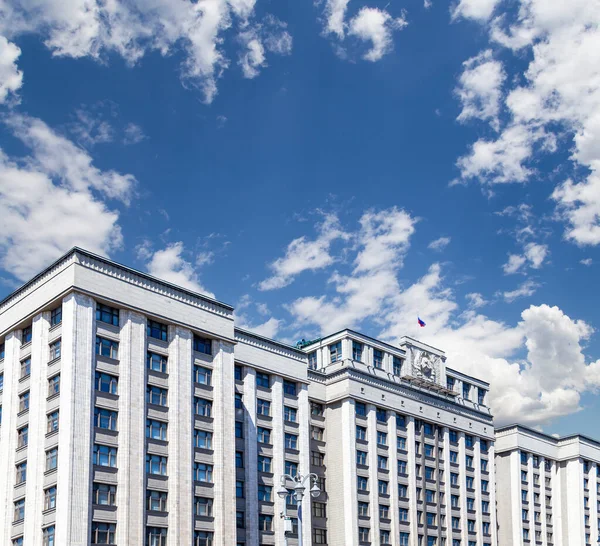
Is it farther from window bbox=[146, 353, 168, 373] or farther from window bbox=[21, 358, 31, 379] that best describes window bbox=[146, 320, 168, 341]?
window bbox=[21, 358, 31, 379]

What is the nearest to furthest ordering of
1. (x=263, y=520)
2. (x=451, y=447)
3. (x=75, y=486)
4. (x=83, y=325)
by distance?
(x=75, y=486)
(x=83, y=325)
(x=263, y=520)
(x=451, y=447)

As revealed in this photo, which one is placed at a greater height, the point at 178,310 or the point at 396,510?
the point at 178,310

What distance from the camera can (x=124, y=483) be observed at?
64.4 m

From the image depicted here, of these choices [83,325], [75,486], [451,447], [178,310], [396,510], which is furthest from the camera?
[451,447]

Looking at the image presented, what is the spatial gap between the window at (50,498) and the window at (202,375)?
15.1 meters

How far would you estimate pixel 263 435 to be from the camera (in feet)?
270

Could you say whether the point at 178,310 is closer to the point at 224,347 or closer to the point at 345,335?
the point at 224,347

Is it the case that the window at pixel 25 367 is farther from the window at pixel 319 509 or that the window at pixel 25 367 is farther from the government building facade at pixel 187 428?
the window at pixel 319 509

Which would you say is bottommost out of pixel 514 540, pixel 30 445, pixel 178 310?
pixel 514 540

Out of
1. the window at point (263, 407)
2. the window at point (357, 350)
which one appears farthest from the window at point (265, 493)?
the window at point (357, 350)

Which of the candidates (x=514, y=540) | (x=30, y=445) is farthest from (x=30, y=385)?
(x=514, y=540)

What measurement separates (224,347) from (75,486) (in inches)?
743

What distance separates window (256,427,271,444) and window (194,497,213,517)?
467 inches

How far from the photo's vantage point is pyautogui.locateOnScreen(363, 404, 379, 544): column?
91438 millimetres
